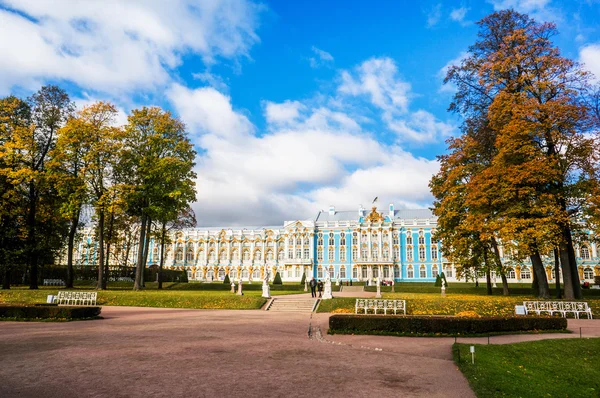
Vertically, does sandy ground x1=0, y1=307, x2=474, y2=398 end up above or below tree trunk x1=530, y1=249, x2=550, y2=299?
below

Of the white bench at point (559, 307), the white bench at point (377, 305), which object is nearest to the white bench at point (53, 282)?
the white bench at point (377, 305)

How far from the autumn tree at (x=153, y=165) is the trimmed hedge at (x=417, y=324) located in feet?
67.1

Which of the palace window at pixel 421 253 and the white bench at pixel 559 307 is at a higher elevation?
the palace window at pixel 421 253

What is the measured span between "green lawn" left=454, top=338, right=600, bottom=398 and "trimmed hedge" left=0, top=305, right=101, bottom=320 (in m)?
15.2

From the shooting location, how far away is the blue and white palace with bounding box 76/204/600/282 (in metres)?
74.4

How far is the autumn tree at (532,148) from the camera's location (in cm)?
2148

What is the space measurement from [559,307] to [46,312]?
2405 centimetres

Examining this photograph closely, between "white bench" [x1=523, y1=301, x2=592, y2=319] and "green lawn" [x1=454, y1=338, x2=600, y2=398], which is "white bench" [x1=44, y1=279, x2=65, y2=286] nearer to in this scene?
"white bench" [x1=523, y1=301, x2=592, y2=319]

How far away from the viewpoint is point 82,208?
32.2 meters

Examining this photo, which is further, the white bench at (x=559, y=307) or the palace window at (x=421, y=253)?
the palace window at (x=421, y=253)

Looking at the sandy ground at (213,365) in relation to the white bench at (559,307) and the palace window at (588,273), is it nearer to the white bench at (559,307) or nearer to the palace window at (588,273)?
the white bench at (559,307)

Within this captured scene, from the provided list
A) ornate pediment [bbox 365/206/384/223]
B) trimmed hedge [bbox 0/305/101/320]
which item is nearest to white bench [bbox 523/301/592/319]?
trimmed hedge [bbox 0/305/101/320]

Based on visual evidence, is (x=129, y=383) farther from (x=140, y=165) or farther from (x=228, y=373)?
(x=140, y=165)

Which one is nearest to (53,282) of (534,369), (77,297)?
(77,297)
